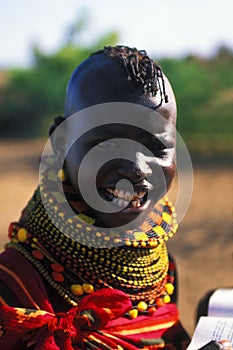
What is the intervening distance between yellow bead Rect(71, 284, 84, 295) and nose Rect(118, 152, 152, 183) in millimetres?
340

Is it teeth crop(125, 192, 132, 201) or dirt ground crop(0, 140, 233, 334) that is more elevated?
teeth crop(125, 192, 132, 201)

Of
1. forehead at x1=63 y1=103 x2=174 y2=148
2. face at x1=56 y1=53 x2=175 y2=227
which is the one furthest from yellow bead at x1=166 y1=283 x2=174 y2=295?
forehead at x1=63 y1=103 x2=174 y2=148

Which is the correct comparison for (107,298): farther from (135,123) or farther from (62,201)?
(135,123)

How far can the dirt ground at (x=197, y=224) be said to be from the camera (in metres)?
3.82

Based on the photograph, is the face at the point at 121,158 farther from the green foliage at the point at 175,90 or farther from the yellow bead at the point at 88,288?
the green foliage at the point at 175,90

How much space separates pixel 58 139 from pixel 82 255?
14.2 inches

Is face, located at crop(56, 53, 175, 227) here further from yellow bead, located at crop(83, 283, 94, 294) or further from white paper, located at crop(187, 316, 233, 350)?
white paper, located at crop(187, 316, 233, 350)

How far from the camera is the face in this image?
159 cm

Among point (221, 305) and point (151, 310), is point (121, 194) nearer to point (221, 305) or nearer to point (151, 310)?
point (151, 310)

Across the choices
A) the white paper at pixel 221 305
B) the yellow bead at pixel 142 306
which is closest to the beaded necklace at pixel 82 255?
the yellow bead at pixel 142 306

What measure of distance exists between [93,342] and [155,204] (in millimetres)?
429

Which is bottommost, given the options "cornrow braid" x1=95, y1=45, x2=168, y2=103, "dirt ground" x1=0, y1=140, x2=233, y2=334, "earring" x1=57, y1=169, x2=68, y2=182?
"dirt ground" x1=0, y1=140, x2=233, y2=334

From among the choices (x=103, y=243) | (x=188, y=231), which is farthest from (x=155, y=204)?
(x=188, y=231)

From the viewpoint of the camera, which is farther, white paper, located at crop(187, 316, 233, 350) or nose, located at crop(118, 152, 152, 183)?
white paper, located at crop(187, 316, 233, 350)
